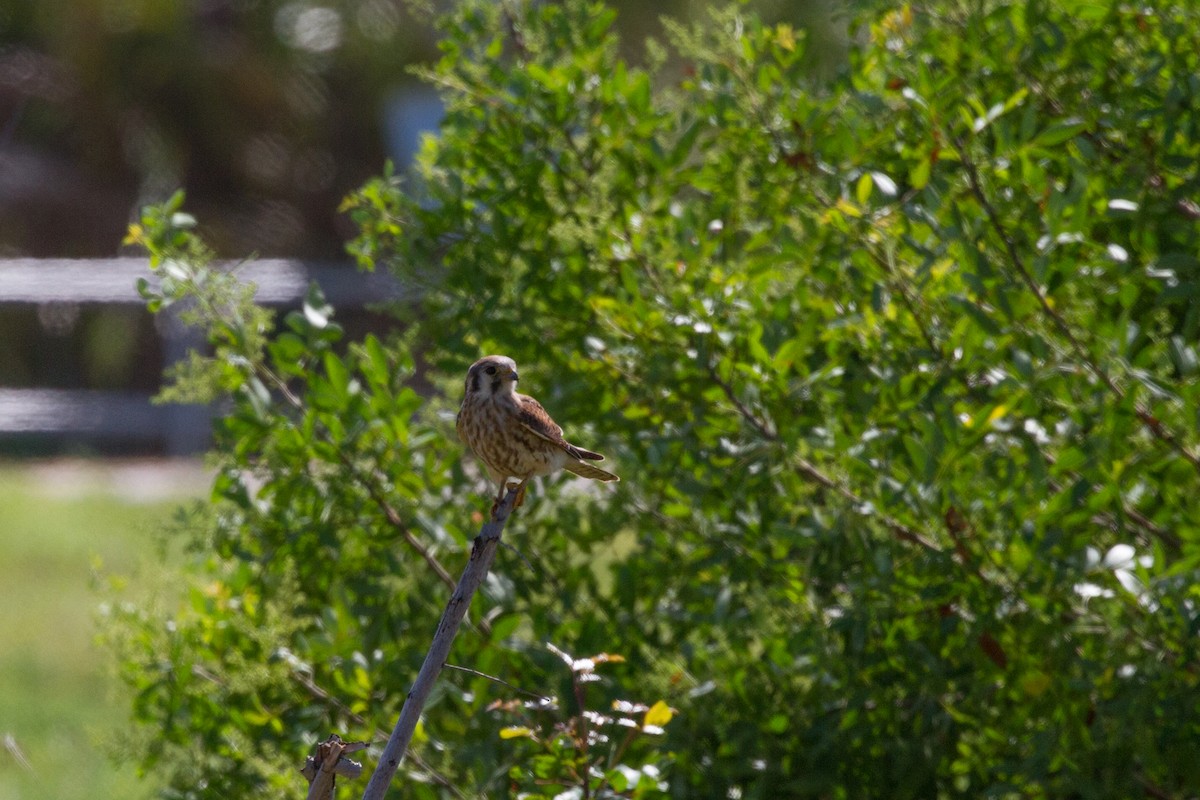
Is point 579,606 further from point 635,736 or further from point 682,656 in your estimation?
point 635,736

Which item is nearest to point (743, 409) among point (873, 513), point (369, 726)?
point (873, 513)

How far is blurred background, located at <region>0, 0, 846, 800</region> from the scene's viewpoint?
12.2 metres

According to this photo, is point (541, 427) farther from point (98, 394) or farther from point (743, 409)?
point (98, 394)

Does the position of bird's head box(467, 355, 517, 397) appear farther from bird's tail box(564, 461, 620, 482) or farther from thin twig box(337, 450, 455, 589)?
thin twig box(337, 450, 455, 589)

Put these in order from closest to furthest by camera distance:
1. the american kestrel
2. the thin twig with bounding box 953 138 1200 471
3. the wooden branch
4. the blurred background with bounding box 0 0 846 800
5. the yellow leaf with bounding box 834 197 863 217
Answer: the wooden branch < the american kestrel < the thin twig with bounding box 953 138 1200 471 < the yellow leaf with bounding box 834 197 863 217 < the blurred background with bounding box 0 0 846 800

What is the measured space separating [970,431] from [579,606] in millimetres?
953

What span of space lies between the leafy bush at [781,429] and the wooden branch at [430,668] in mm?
854

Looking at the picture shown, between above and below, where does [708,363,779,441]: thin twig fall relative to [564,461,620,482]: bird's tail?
above

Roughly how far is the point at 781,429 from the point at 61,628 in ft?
18.1

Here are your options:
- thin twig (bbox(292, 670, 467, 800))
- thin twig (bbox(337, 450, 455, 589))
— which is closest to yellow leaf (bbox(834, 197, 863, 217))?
thin twig (bbox(337, 450, 455, 589))

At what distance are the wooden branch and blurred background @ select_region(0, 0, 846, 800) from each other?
8.98 meters

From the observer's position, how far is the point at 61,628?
746 cm

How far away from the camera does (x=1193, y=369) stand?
2811 mm

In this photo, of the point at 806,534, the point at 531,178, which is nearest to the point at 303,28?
the point at 531,178
